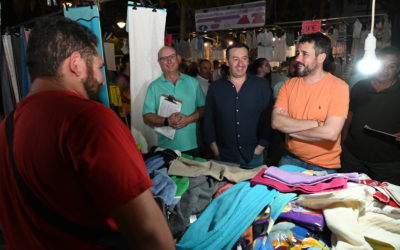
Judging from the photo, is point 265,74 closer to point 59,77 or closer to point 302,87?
point 302,87

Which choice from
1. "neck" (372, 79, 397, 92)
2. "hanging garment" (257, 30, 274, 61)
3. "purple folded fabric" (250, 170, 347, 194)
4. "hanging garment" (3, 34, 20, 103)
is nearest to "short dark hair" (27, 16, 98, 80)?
"purple folded fabric" (250, 170, 347, 194)

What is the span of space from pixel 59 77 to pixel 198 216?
968 mm

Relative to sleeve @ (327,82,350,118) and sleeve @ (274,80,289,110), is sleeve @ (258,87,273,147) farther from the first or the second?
sleeve @ (327,82,350,118)

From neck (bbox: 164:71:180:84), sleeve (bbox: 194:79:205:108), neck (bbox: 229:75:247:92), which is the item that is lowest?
sleeve (bbox: 194:79:205:108)

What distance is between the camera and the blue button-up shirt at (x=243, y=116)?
3.09 metres

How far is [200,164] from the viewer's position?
75.3 inches

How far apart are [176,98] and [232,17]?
5574 millimetres

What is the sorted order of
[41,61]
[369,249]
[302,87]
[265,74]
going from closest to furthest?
[41,61] → [369,249] → [302,87] → [265,74]

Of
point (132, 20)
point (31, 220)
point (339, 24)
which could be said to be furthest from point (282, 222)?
point (339, 24)

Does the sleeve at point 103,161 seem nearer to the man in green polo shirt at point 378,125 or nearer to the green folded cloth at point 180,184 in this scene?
the green folded cloth at point 180,184

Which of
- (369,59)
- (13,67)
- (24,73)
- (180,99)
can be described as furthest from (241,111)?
(13,67)

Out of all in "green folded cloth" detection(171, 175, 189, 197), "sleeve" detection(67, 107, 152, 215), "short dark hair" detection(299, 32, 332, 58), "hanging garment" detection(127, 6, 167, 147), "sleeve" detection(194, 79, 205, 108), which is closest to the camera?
"sleeve" detection(67, 107, 152, 215)

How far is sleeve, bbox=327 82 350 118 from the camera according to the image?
96.2 inches

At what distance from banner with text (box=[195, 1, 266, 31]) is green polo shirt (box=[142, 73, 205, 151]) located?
16.7ft
